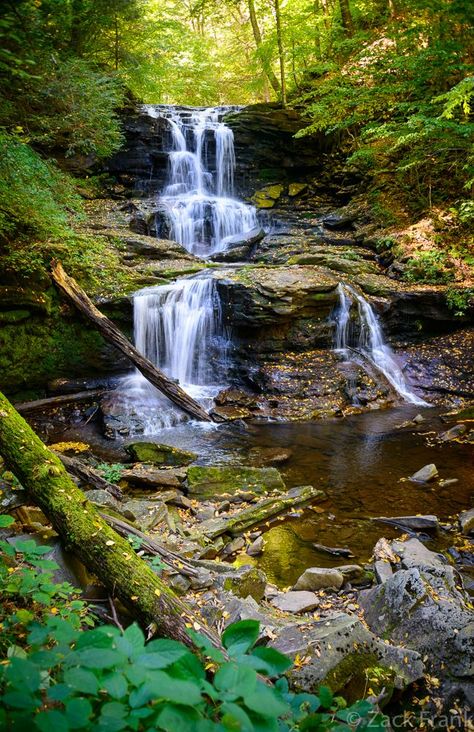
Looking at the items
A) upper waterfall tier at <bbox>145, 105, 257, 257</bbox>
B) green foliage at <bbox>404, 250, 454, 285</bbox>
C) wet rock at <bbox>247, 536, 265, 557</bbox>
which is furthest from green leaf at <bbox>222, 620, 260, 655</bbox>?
upper waterfall tier at <bbox>145, 105, 257, 257</bbox>

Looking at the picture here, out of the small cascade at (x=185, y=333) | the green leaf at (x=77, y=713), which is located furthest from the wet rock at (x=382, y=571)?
the small cascade at (x=185, y=333)

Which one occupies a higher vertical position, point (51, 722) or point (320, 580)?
point (51, 722)

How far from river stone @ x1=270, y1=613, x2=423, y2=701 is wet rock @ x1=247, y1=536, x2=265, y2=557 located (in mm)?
1768

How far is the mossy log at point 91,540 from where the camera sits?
2.26m

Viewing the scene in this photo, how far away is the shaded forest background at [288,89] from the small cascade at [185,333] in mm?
2580

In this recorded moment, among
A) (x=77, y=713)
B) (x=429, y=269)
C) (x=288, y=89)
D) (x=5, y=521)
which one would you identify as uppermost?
(x=288, y=89)

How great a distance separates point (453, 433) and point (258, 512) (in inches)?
167

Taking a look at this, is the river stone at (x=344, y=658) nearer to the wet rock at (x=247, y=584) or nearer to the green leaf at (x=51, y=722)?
the wet rock at (x=247, y=584)

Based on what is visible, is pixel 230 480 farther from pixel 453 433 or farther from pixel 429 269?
pixel 429 269

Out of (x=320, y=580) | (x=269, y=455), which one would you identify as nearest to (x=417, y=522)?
(x=320, y=580)

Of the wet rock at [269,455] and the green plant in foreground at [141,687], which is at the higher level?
the green plant in foreground at [141,687]

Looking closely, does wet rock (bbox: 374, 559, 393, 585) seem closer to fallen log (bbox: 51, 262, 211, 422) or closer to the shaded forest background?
the shaded forest background

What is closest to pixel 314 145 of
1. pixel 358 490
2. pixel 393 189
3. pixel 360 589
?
pixel 393 189

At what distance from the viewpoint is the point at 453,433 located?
7.45 metres
